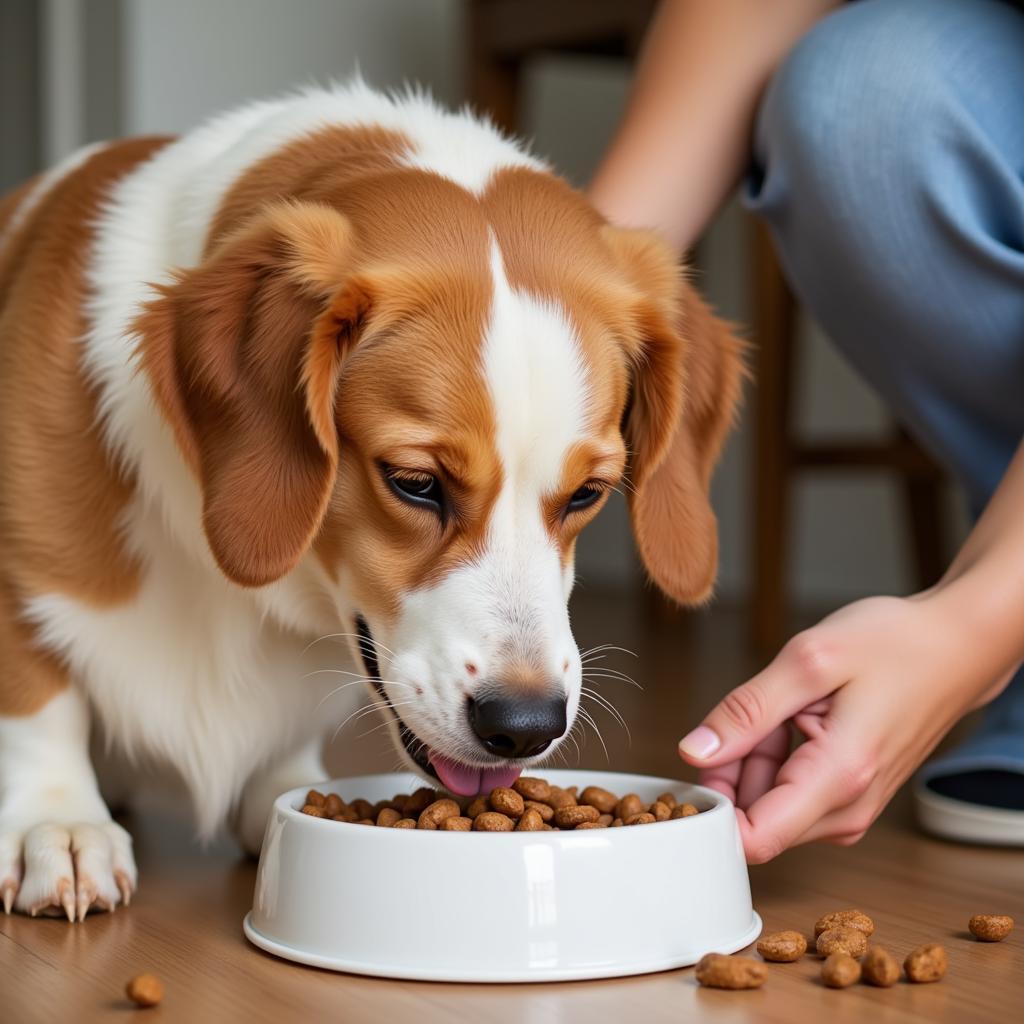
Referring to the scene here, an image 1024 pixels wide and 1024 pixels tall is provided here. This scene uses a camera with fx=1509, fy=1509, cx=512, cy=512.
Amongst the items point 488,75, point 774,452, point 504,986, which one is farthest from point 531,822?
point 488,75

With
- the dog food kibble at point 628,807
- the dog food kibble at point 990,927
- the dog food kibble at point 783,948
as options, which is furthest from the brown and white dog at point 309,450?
the dog food kibble at point 990,927

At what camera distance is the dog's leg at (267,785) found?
5.00 ft

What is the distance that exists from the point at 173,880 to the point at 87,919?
0.15m

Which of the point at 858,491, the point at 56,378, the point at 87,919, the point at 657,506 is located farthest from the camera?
the point at 858,491

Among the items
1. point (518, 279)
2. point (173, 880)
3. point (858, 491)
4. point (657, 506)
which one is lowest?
point (858, 491)

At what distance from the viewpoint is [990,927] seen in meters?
1.19

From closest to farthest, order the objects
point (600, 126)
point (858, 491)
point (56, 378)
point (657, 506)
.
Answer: point (56, 378)
point (657, 506)
point (858, 491)
point (600, 126)

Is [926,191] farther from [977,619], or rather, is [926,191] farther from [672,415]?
[977,619]

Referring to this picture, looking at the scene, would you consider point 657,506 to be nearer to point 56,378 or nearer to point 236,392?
point 236,392

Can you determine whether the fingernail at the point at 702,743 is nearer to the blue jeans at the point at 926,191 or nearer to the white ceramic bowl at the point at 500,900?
the white ceramic bowl at the point at 500,900

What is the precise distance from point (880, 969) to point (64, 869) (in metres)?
0.66

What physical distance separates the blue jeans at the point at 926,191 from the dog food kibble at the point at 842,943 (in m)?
0.57

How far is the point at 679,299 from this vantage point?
1534 millimetres

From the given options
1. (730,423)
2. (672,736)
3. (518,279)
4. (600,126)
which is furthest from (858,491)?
(518,279)
